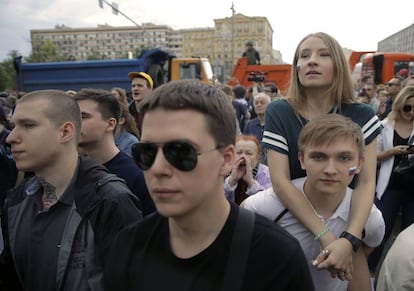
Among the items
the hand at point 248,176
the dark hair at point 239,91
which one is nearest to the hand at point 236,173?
the hand at point 248,176

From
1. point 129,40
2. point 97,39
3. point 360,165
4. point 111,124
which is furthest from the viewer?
point 97,39

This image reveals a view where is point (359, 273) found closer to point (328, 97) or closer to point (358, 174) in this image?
point (358, 174)

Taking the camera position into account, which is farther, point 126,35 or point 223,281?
point 126,35

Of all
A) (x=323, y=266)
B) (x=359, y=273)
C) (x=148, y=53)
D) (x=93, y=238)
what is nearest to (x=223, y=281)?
(x=323, y=266)

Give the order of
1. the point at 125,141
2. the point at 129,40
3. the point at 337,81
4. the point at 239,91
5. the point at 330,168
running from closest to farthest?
the point at 330,168
the point at 337,81
the point at 125,141
the point at 239,91
the point at 129,40

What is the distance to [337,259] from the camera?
5.50 feet

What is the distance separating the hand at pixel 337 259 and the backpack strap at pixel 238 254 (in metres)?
0.59

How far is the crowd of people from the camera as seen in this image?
1257mm

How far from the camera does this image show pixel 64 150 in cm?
206

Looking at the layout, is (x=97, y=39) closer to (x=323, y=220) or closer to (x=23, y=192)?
(x=23, y=192)

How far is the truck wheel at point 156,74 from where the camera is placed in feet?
40.0

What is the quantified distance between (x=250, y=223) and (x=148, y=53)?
1169cm

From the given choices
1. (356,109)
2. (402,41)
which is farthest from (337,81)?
(402,41)

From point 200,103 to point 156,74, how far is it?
1140cm
